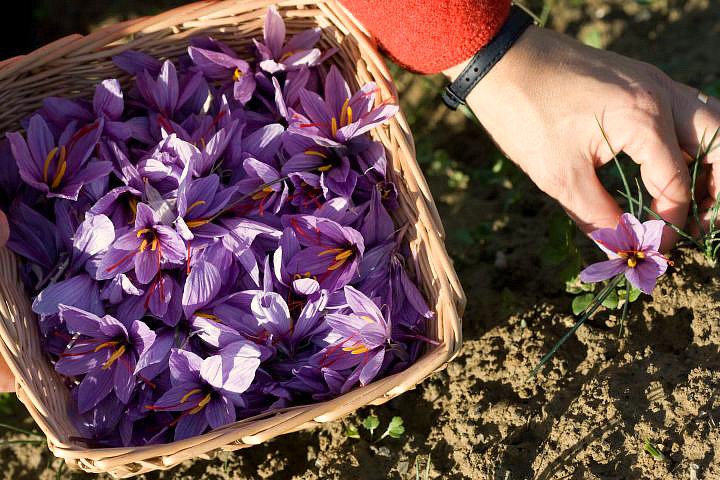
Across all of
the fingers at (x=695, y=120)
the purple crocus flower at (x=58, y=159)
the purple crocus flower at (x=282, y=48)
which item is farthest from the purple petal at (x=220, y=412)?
the fingers at (x=695, y=120)

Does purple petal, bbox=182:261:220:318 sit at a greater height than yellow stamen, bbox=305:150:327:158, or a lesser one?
lesser

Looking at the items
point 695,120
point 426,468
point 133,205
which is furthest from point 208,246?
point 695,120

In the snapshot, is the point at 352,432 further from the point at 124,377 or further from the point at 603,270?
the point at 603,270

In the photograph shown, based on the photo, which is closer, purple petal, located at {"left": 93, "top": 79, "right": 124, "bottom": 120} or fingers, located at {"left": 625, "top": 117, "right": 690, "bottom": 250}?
fingers, located at {"left": 625, "top": 117, "right": 690, "bottom": 250}

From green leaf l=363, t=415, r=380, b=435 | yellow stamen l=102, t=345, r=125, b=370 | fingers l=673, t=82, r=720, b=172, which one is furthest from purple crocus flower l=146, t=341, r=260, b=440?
fingers l=673, t=82, r=720, b=172

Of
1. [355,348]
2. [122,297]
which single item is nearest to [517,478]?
[355,348]

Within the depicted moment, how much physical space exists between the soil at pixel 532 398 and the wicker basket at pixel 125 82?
0.26 meters

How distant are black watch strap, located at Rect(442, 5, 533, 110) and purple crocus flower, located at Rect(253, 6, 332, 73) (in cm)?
30

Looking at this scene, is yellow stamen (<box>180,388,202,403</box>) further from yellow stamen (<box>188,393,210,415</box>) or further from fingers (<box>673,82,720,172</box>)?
fingers (<box>673,82,720,172</box>)

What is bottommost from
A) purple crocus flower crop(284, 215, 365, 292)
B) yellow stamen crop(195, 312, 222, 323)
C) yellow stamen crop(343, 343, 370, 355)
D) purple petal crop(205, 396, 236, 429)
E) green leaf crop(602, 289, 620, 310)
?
purple petal crop(205, 396, 236, 429)

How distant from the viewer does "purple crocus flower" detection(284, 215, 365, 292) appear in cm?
134

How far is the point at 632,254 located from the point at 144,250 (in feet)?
2.98

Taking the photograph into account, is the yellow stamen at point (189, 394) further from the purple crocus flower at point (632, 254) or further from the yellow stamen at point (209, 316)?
the purple crocus flower at point (632, 254)

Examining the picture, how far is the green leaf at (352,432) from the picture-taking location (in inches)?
58.4
